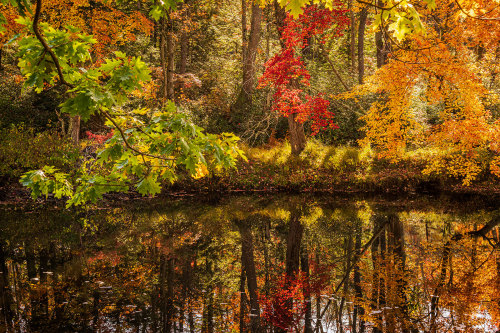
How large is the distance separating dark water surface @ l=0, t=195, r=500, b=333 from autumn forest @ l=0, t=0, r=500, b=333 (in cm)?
3

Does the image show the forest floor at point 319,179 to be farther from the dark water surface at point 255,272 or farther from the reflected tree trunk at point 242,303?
the reflected tree trunk at point 242,303

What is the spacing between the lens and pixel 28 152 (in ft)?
38.9

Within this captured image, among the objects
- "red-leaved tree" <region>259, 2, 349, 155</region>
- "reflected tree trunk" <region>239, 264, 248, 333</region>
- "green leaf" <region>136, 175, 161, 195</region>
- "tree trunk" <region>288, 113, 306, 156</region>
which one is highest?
"red-leaved tree" <region>259, 2, 349, 155</region>

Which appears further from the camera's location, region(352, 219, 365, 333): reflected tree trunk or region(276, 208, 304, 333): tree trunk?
region(276, 208, 304, 333): tree trunk

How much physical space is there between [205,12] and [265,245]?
1602 centimetres

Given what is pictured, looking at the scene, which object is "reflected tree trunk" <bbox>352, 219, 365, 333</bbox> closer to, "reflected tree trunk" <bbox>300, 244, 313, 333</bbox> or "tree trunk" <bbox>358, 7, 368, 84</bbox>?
"reflected tree trunk" <bbox>300, 244, 313, 333</bbox>

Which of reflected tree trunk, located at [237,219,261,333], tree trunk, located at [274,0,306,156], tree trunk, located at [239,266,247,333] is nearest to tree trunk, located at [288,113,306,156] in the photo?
tree trunk, located at [274,0,306,156]

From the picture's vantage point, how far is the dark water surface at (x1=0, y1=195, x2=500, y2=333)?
413cm

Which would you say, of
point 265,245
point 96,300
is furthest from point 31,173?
point 265,245

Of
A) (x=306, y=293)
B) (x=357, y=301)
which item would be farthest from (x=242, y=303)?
(x=357, y=301)

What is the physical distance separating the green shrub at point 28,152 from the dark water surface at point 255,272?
8.91 feet

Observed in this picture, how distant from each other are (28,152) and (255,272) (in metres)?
9.63

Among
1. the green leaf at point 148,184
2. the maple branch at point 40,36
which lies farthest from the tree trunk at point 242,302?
the maple branch at point 40,36

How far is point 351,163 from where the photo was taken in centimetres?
1270
